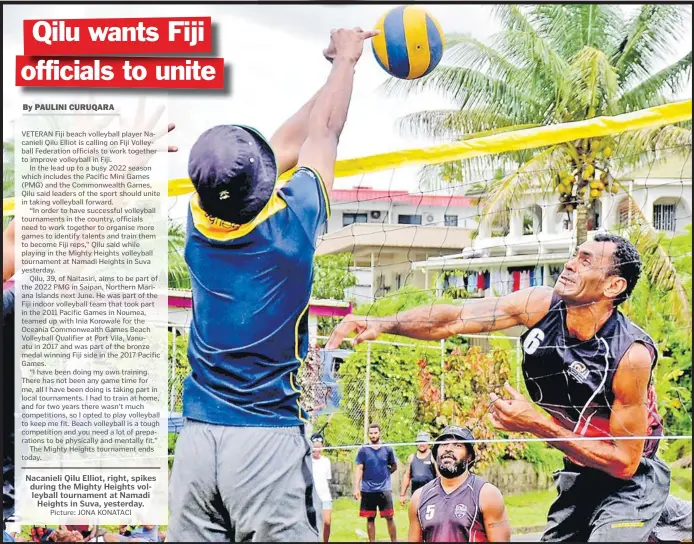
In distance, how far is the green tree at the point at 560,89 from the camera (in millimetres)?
5062

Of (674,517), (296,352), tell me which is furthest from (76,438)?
(674,517)

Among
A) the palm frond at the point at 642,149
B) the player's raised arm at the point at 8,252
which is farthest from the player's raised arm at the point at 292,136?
the palm frond at the point at 642,149

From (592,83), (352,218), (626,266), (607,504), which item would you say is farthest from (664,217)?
(352,218)

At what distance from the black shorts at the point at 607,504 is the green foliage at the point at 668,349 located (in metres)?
0.22

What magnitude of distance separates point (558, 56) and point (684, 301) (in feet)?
5.03

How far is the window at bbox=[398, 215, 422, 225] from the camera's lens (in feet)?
16.6

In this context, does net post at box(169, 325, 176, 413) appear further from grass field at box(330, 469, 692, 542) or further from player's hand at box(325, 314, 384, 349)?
grass field at box(330, 469, 692, 542)

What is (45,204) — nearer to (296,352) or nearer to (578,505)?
(296,352)

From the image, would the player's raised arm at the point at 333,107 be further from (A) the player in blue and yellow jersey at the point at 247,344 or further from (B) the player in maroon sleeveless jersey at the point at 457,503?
(B) the player in maroon sleeveless jersey at the point at 457,503

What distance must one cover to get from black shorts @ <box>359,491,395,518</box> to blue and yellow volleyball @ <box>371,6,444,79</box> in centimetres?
222

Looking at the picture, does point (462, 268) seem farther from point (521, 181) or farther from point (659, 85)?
point (659, 85)

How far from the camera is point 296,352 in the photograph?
4570mm

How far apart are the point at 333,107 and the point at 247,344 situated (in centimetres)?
127

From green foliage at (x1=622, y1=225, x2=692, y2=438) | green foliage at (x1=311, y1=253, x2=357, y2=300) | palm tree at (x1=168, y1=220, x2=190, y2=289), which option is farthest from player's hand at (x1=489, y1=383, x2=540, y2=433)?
palm tree at (x1=168, y1=220, x2=190, y2=289)
